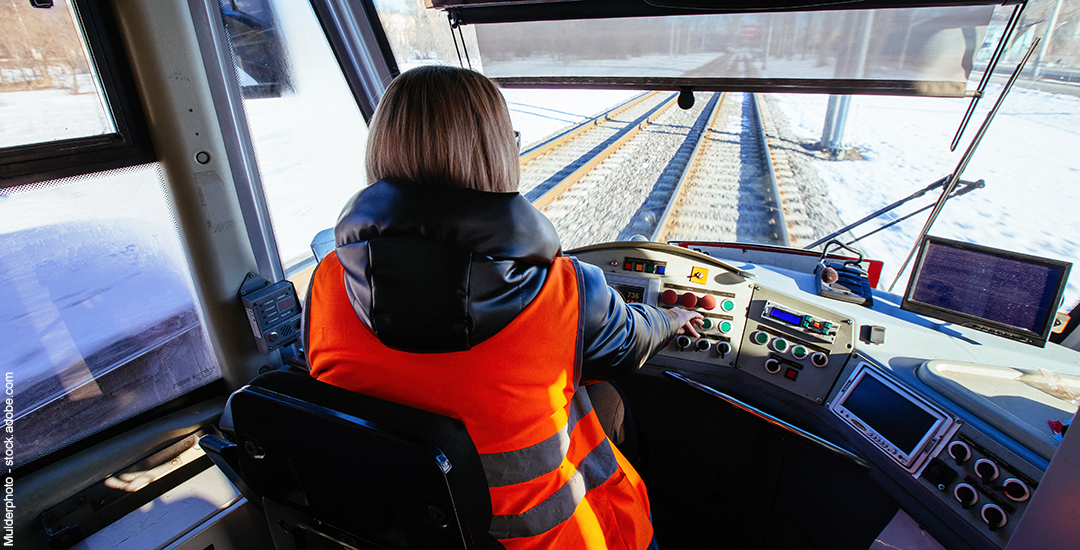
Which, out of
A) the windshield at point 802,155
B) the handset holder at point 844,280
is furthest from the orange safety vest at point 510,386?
the handset holder at point 844,280

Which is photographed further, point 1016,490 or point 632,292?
point 632,292

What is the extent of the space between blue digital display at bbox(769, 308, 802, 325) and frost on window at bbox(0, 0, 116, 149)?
7.59 feet

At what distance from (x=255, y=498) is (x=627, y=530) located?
923 mm

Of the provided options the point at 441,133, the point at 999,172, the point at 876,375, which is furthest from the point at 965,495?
the point at 999,172

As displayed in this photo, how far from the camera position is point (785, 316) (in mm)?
1688

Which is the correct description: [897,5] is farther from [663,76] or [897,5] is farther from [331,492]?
[331,492]

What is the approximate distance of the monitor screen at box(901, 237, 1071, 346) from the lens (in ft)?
4.47

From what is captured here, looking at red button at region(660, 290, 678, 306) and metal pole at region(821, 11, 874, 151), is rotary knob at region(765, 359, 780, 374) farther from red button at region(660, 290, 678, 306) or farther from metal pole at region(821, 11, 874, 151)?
metal pole at region(821, 11, 874, 151)

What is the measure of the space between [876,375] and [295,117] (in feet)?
8.18

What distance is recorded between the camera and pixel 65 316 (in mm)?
1499

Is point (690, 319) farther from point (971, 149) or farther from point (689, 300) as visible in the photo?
point (971, 149)

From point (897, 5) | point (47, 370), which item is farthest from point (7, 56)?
point (897, 5)

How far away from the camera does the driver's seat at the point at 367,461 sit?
720 mm

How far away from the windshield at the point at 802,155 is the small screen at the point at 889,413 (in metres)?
0.59
